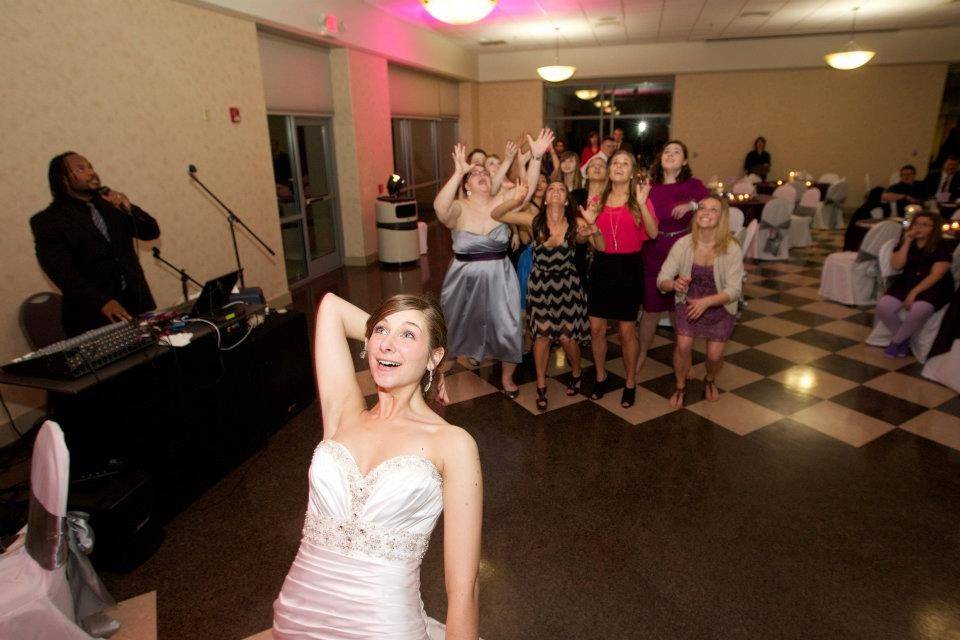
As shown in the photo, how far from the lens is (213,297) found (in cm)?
299

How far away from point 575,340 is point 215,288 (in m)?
2.19

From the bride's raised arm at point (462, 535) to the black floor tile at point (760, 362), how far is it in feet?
11.7

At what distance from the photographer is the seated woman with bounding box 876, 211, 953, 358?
13.3ft

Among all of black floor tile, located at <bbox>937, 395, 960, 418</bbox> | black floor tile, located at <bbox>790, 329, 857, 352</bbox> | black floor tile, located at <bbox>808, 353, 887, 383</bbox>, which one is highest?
black floor tile, located at <bbox>790, 329, 857, 352</bbox>

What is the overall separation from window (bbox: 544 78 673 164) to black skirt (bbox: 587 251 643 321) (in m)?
9.59

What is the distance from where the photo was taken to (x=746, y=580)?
2156 mm

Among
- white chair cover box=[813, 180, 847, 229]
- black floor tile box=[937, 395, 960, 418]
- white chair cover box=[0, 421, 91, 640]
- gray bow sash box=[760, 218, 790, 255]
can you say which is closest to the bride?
white chair cover box=[0, 421, 91, 640]

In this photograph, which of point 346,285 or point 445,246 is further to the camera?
point 445,246

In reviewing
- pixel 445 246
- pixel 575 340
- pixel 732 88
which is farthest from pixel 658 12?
pixel 575 340

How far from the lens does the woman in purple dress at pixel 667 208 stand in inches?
152

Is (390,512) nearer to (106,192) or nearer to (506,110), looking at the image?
(106,192)

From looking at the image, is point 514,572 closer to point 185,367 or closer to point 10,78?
point 185,367

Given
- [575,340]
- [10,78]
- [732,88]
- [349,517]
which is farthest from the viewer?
[732,88]

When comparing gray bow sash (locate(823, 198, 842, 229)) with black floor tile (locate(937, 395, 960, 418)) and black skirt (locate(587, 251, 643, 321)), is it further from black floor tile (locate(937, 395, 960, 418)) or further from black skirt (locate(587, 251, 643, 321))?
black skirt (locate(587, 251, 643, 321))
